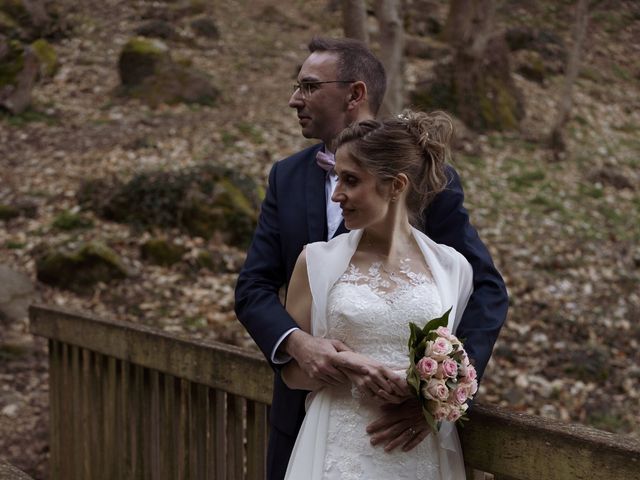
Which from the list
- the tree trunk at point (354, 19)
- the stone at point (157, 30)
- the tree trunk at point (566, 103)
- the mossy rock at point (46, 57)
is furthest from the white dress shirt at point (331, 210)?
the stone at point (157, 30)

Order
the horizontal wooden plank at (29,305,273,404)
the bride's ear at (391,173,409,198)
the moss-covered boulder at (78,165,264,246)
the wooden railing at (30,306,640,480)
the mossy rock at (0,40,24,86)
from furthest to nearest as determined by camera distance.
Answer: the mossy rock at (0,40,24,86) < the moss-covered boulder at (78,165,264,246) < the horizontal wooden plank at (29,305,273,404) < the bride's ear at (391,173,409,198) < the wooden railing at (30,306,640,480)

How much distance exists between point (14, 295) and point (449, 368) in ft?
19.8

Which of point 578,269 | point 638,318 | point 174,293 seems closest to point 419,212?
point 174,293

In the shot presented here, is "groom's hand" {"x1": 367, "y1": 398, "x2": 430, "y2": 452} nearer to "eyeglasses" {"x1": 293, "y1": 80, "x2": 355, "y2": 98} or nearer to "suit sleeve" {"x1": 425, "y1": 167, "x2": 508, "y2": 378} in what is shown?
"suit sleeve" {"x1": 425, "y1": 167, "x2": 508, "y2": 378}

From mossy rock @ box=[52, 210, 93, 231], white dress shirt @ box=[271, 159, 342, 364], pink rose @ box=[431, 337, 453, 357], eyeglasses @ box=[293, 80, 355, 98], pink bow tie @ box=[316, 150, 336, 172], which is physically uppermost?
eyeglasses @ box=[293, 80, 355, 98]

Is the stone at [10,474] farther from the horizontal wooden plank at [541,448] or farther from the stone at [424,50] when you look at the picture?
the stone at [424,50]

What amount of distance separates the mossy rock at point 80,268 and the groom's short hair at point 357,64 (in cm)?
528

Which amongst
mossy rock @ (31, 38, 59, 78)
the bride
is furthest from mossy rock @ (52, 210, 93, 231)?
the bride

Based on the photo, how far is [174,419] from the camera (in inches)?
152

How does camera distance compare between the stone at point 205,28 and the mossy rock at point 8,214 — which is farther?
the stone at point 205,28

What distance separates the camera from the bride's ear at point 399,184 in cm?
254

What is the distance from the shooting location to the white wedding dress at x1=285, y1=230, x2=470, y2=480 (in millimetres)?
2512

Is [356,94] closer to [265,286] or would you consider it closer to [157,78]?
[265,286]

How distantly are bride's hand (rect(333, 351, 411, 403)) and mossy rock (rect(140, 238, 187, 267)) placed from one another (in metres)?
6.00
